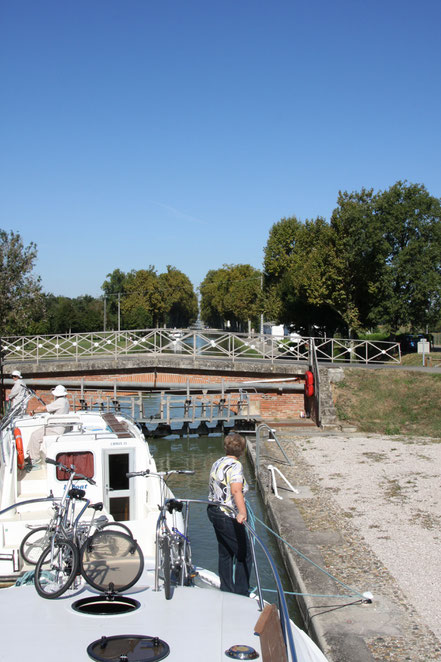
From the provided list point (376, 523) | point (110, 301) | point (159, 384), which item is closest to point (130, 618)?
point (376, 523)

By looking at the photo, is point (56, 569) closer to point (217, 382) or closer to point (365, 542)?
point (365, 542)

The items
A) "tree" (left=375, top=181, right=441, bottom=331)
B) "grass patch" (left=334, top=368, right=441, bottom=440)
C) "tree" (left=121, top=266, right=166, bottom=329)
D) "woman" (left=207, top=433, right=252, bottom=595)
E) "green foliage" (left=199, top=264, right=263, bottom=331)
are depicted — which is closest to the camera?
"woman" (left=207, top=433, right=252, bottom=595)

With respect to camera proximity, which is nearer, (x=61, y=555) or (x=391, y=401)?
(x=61, y=555)

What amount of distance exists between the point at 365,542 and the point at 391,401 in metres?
11.5

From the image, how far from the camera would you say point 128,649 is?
3.66 metres

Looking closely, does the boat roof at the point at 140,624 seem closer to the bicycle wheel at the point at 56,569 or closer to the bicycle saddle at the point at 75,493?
the bicycle wheel at the point at 56,569

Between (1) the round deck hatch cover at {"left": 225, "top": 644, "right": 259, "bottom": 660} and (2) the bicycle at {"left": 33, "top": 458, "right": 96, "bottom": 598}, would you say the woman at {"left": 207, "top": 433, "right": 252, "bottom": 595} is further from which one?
(1) the round deck hatch cover at {"left": 225, "top": 644, "right": 259, "bottom": 660}

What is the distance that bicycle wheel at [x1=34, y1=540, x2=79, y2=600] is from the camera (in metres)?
4.55

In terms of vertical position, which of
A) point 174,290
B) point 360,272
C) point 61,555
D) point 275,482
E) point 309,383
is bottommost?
point 275,482

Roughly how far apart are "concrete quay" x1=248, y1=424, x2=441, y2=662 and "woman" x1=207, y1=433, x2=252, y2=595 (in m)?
0.92

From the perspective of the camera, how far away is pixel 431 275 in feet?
79.6

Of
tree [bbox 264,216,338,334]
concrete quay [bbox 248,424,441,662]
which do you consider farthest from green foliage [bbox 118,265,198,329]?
concrete quay [bbox 248,424,441,662]

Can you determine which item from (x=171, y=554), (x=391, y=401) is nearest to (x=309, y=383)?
(x=391, y=401)

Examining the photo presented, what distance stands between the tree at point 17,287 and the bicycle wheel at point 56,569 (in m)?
24.8
